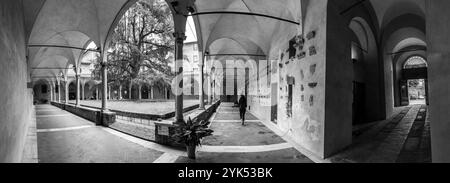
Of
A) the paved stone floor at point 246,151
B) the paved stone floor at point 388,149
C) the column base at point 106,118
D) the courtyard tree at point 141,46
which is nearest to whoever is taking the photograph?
the paved stone floor at point 388,149

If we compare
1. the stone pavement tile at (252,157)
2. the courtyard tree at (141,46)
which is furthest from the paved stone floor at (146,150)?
the courtyard tree at (141,46)

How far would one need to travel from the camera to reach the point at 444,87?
8.57 ft

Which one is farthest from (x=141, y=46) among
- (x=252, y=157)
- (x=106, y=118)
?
(x=252, y=157)

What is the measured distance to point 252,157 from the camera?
462 cm

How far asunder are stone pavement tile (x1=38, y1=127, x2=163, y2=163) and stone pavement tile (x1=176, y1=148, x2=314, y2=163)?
106cm

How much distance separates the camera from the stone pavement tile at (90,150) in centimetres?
421

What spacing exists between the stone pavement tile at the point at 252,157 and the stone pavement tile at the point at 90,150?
41.6 inches

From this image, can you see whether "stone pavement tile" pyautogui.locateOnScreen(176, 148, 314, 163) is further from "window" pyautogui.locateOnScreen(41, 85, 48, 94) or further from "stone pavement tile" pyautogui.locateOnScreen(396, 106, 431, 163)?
"window" pyautogui.locateOnScreen(41, 85, 48, 94)

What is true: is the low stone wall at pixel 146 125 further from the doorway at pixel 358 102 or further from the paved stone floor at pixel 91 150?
the doorway at pixel 358 102

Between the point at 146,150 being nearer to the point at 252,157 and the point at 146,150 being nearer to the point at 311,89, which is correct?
the point at 252,157

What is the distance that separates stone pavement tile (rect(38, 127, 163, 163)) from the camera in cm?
421

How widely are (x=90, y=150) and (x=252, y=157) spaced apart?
4088 mm
